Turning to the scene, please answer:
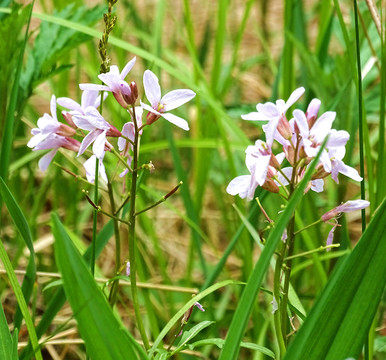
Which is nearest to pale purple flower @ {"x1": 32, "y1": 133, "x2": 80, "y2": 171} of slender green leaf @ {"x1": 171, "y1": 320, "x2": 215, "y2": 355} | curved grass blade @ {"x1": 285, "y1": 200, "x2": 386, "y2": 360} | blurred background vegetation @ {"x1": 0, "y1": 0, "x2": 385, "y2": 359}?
blurred background vegetation @ {"x1": 0, "y1": 0, "x2": 385, "y2": 359}

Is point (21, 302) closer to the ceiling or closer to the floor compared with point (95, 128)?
closer to the floor

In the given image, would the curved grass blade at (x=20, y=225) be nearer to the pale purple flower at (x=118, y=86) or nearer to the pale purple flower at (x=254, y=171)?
the pale purple flower at (x=118, y=86)

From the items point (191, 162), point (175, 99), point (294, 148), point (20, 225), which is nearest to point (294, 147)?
point (294, 148)

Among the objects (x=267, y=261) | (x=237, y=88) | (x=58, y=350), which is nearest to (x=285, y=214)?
(x=267, y=261)

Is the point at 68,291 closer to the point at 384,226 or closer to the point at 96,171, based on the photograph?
the point at 96,171

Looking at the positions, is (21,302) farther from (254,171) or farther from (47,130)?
(254,171)
